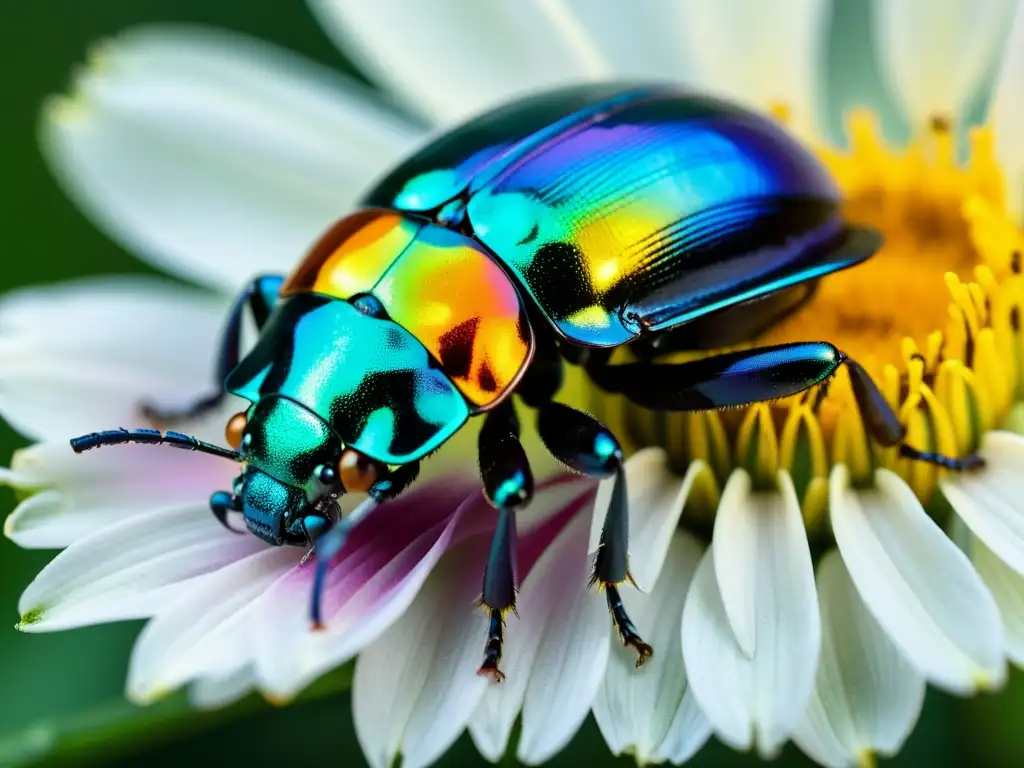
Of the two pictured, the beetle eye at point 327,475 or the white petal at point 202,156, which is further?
the white petal at point 202,156

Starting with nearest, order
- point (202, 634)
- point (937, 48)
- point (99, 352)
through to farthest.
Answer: point (202, 634), point (99, 352), point (937, 48)

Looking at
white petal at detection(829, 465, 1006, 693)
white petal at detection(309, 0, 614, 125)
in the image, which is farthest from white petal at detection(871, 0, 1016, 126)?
white petal at detection(829, 465, 1006, 693)

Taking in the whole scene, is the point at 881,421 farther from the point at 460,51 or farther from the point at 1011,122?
the point at 460,51

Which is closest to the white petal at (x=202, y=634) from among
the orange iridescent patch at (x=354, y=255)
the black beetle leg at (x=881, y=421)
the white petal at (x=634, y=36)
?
the orange iridescent patch at (x=354, y=255)

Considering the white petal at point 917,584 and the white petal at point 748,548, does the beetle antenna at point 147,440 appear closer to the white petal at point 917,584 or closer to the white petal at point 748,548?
the white petal at point 748,548

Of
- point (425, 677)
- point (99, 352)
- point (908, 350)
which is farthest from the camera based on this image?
point (99, 352)

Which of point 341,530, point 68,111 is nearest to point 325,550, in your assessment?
point 341,530
